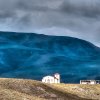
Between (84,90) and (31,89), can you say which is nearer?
(31,89)

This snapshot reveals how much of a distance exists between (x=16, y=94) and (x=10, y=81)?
18464 millimetres

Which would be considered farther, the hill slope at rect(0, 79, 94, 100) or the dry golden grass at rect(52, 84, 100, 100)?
the dry golden grass at rect(52, 84, 100, 100)

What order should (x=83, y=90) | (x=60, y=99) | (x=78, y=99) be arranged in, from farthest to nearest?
(x=83, y=90)
(x=78, y=99)
(x=60, y=99)

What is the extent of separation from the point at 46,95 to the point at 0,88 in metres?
13.8

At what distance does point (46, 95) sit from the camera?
102562 mm

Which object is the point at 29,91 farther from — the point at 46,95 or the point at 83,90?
the point at 83,90

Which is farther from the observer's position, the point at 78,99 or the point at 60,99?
the point at 78,99

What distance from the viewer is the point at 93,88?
14488cm

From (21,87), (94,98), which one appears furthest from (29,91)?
(94,98)

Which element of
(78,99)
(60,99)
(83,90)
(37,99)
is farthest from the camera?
Answer: (83,90)

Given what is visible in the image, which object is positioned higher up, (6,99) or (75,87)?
(75,87)

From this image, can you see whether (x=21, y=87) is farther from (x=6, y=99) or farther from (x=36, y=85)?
(x=6, y=99)

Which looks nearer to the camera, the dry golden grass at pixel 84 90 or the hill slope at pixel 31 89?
the hill slope at pixel 31 89

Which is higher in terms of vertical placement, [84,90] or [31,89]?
[84,90]
